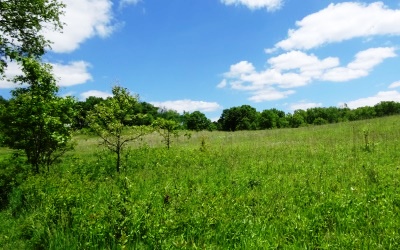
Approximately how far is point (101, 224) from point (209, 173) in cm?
710

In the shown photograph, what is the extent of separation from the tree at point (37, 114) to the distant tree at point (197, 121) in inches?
4185

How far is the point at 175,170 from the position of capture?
14.5 m

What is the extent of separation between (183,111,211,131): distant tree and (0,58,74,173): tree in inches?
4185

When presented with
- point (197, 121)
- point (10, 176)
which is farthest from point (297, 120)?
point (10, 176)

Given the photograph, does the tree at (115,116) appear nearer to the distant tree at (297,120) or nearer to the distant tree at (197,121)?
the distant tree at (197,121)

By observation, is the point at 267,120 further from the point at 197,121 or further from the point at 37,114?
the point at 37,114

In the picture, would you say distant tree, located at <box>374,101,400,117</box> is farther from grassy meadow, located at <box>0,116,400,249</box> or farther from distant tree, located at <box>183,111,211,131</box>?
grassy meadow, located at <box>0,116,400,249</box>

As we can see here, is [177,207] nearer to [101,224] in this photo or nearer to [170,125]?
[101,224]

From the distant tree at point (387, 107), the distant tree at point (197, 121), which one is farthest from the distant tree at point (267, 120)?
the distant tree at point (387, 107)

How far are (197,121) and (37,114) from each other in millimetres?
110352

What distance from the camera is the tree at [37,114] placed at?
13.5 m

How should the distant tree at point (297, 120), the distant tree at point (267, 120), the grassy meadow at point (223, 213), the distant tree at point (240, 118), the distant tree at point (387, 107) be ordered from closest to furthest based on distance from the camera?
the grassy meadow at point (223, 213)
the distant tree at point (267, 120)
the distant tree at point (240, 118)
the distant tree at point (387, 107)
the distant tree at point (297, 120)

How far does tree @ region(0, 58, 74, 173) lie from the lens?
13.5 m

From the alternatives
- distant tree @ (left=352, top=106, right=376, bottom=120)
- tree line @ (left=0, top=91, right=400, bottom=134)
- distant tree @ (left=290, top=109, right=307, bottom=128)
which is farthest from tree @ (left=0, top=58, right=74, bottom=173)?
distant tree @ (left=352, top=106, right=376, bottom=120)
